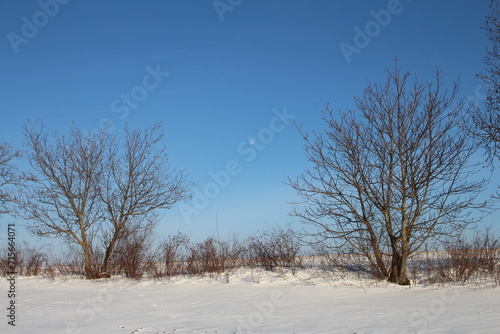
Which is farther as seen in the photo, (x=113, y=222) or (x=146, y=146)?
(x=146, y=146)

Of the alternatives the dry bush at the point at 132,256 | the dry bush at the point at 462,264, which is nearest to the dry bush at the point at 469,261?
the dry bush at the point at 462,264

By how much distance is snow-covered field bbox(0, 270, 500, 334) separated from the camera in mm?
6965

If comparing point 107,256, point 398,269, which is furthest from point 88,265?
point 398,269

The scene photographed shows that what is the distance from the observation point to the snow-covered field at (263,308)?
6965 mm

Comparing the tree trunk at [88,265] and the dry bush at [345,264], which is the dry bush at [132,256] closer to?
the tree trunk at [88,265]

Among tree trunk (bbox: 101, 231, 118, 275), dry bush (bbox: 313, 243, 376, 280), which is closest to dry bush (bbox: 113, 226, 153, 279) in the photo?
tree trunk (bbox: 101, 231, 118, 275)

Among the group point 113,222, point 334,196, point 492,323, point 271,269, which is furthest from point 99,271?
point 492,323

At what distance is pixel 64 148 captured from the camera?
17.4 m

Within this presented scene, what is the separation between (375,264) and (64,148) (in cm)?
1409

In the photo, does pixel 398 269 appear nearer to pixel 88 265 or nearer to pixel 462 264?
pixel 462 264

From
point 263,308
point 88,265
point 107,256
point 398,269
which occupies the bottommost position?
point 263,308

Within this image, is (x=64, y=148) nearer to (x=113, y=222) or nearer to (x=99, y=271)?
(x=113, y=222)

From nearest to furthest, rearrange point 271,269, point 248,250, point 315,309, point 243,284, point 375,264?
point 315,309 < point 375,264 < point 243,284 < point 271,269 < point 248,250

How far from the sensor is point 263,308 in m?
9.21
